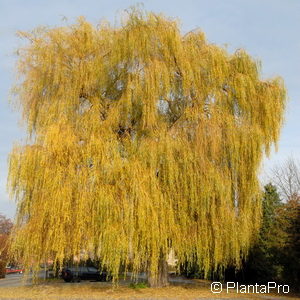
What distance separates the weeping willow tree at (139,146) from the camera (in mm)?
12039

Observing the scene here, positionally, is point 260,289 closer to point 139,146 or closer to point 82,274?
point 139,146

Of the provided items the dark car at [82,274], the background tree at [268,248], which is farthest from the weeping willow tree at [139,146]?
the dark car at [82,274]

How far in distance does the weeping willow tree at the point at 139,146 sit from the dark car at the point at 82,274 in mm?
8030

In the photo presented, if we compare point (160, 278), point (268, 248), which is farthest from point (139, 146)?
point (268, 248)

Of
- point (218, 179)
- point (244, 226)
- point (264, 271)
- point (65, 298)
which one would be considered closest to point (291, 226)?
point (244, 226)

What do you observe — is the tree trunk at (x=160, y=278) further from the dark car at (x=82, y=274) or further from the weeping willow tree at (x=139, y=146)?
the dark car at (x=82, y=274)

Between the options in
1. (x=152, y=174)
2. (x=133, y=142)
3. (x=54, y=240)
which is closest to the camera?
(x=54, y=240)

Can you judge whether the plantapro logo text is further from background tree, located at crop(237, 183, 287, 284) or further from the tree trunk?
the tree trunk

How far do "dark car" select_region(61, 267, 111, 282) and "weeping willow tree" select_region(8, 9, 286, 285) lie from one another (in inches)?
316

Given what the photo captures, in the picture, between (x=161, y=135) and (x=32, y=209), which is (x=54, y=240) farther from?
(x=161, y=135)

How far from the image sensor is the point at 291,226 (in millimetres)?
13844

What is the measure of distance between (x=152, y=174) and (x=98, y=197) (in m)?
1.88

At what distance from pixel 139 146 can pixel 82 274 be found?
489 inches

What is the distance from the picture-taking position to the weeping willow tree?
12.0 meters
